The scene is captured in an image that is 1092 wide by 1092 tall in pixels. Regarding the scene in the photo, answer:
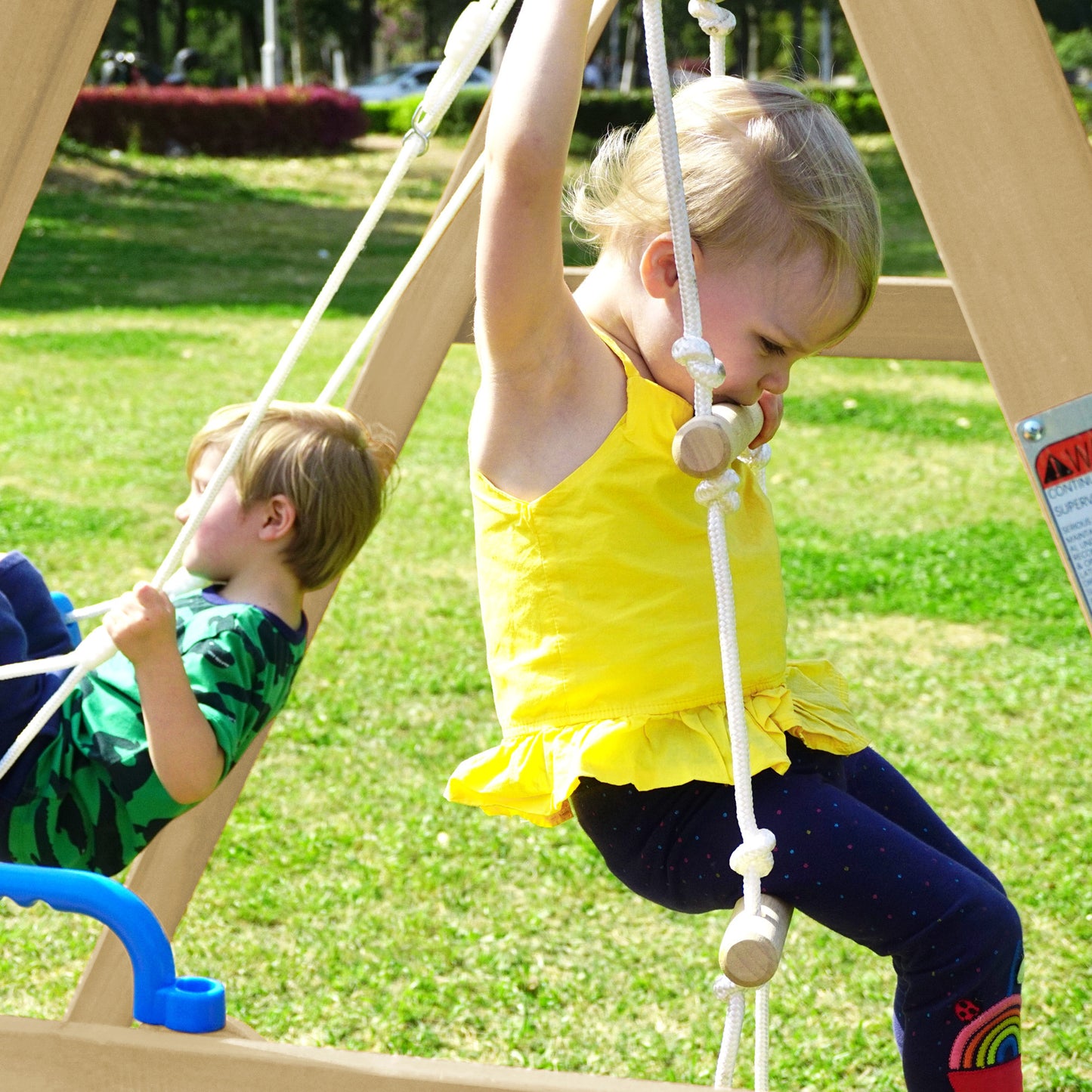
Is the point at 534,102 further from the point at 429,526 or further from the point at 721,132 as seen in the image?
the point at 429,526

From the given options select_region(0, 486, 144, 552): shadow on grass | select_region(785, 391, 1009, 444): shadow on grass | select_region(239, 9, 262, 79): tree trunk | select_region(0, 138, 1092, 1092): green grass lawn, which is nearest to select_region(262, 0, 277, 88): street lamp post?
select_region(239, 9, 262, 79): tree trunk

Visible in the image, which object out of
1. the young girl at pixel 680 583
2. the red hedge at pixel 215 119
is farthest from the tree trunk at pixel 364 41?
the young girl at pixel 680 583

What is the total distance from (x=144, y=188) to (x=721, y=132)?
1744 cm

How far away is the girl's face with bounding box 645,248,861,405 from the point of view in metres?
1.44

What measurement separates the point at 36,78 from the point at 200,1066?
37.4 inches

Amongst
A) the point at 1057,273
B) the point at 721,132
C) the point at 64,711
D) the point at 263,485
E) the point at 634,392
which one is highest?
the point at 721,132

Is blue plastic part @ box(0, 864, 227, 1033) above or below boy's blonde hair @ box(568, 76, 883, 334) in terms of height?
below

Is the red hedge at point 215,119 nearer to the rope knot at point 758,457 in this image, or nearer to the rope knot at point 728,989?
the rope knot at point 758,457

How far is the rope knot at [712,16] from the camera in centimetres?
148

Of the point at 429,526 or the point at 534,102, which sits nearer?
the point at 534,102

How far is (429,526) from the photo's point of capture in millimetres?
5645

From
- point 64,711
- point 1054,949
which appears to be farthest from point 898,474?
point 64,711

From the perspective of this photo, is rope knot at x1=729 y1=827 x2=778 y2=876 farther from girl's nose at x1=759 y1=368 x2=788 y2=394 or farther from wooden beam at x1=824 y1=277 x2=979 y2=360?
wooden beam at x1=824 y1=277 x2=979 y2=360

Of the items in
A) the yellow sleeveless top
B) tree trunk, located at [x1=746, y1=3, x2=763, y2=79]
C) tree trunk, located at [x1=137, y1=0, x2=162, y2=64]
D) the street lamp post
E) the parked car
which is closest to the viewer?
the yellow sleeveless top
